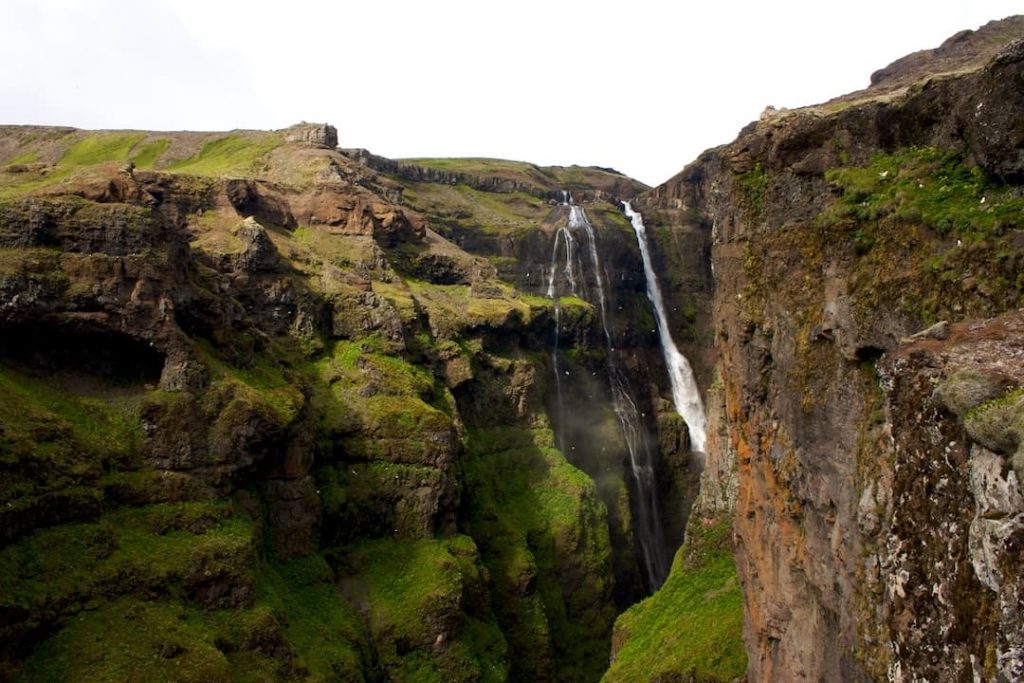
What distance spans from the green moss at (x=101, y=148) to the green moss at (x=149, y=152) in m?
0.90

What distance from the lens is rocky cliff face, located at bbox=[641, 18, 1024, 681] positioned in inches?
231

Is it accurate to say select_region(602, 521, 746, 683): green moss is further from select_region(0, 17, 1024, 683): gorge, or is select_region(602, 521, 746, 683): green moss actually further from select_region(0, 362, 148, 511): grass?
select_region(0, 362, 148, 511): grass

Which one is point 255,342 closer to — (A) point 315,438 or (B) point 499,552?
(A) point 315,438

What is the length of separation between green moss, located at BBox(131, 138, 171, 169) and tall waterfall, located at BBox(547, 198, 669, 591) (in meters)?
34.4

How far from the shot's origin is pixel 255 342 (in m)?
30.6

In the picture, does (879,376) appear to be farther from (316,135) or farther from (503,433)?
(316,135)

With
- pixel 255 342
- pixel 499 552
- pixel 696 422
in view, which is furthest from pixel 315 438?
pixel 696 422

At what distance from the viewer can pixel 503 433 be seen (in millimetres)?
45688

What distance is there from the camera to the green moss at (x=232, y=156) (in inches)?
2023

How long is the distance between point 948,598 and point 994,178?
8.22 meters

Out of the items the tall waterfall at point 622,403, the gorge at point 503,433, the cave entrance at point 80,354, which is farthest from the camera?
the tall waterfall at point 622,403

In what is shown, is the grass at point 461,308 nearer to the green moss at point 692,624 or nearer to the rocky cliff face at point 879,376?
the green moss at point 692,624

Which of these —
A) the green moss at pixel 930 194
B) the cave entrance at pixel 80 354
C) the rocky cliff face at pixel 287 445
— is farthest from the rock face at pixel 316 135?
the green moss at pixel 930 194

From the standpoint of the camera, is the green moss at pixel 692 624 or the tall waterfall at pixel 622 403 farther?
the tall waterfall at pixel 622 403
